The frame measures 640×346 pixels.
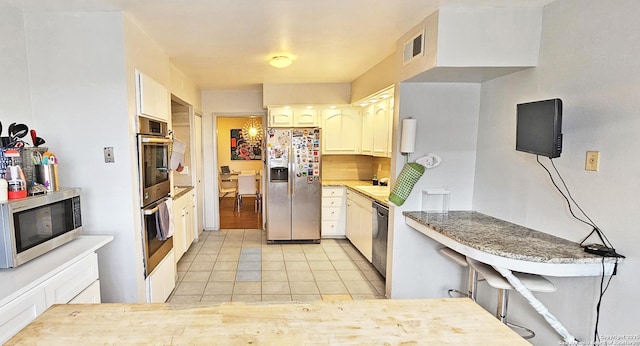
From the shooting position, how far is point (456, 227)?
221 centimetres

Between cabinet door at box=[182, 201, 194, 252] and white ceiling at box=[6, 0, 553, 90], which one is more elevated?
white ceiling at box=[6, 0, 553, 90]

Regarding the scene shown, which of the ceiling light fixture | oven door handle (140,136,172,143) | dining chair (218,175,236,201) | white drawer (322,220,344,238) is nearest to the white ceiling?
the ceiling light fixture

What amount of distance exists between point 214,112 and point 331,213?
2.51 m

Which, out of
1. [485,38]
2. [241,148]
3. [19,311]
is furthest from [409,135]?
[241,148]

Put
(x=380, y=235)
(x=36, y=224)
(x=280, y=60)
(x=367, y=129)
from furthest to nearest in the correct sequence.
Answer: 1. (x=367, y=129)
2. (x=380, y=235)
3. (x=280, y=60)
4. (x=36, y=224)

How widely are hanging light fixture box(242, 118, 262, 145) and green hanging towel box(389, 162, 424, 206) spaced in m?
6.31

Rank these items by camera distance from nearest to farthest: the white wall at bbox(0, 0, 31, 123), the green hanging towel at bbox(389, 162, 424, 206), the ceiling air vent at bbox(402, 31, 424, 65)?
1. the white wall at bbox(0, 0, 31, 123)
2. the ceiling air vent at bbox(402, 31, 424, 65)
3. the green hanging towel at bbox(389, 162, 424, 206)

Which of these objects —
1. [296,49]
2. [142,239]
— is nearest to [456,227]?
[296,49]

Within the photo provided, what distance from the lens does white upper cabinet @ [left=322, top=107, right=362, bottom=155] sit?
4633mm

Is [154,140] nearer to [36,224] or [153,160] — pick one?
[153,160]

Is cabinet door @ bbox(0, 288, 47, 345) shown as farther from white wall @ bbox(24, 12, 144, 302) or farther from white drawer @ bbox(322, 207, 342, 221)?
white drawer @ bbox(322, 207, 342, 221)

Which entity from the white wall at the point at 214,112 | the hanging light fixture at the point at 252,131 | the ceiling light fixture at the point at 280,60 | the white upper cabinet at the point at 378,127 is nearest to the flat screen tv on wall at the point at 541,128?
the white upper cabinet at the point at 378,127

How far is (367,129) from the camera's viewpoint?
171 inches

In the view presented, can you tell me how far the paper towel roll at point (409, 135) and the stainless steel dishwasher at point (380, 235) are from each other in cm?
79
